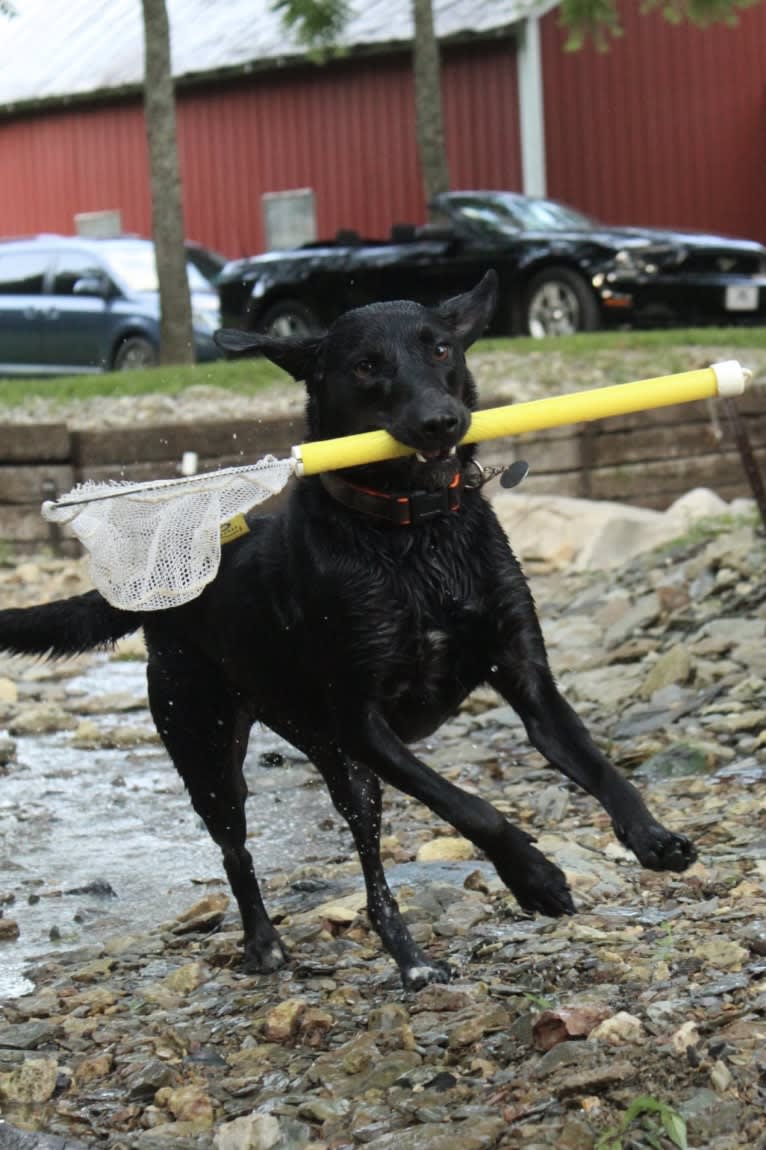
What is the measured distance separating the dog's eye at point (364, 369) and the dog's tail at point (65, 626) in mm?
1107

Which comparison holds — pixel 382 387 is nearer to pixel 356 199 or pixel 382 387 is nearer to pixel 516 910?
pixel 516 910

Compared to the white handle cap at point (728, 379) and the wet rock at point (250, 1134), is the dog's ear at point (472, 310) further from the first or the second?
the wet rock at point (250, 1134)

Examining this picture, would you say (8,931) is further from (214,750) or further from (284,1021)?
(284,1021)

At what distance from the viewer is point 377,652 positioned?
4.60m

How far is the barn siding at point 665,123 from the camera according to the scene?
1072 inches

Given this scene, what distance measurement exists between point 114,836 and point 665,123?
876 inches

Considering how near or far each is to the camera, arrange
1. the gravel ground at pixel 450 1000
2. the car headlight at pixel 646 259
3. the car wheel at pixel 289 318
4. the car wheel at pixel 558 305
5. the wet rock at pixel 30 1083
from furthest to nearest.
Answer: the car wheel at pixel 289 318
the car wheel at pixel 558 305
the car headlight at pixel 646 259
the wet rock at pixel 30 1083
the gravel ground at pixel 450 1000

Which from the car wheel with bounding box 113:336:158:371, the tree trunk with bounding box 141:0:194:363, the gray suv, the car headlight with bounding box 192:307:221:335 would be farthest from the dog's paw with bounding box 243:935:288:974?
the car headlight with bounding box 192:307:221:335

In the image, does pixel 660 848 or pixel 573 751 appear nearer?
pixel 660 848

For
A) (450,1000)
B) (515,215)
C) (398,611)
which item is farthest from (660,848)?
(515,215)

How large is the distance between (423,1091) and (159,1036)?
0.88 metres

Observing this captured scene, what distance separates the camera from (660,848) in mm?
4250

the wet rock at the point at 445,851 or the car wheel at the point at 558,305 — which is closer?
the wet rock at the point at 445,851

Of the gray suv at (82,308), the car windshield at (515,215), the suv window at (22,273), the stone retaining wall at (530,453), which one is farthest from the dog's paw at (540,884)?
the suv window at (22,273)
